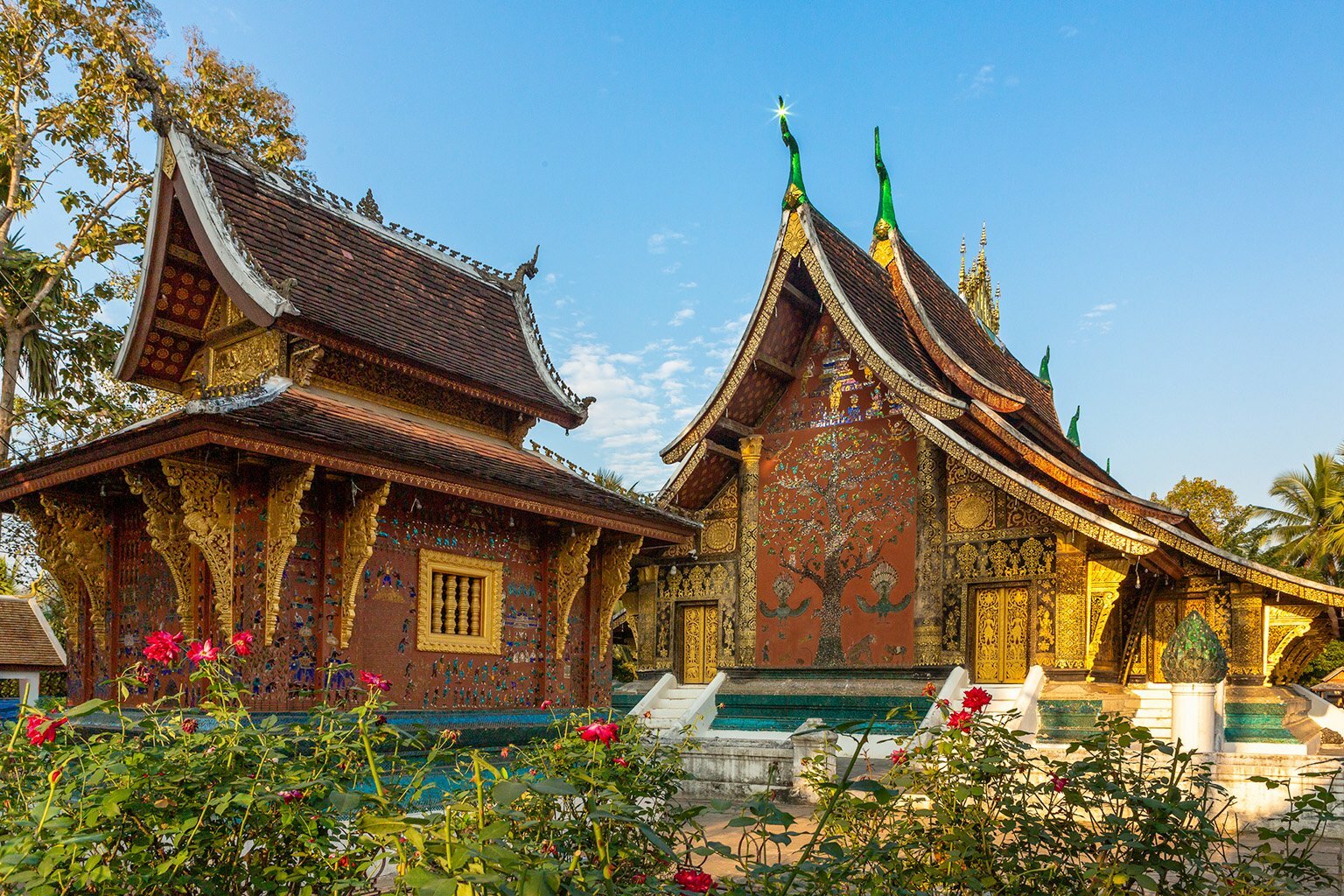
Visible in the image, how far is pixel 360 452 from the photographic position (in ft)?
24.3

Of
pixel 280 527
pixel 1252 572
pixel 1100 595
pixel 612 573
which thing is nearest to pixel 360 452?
pixel 280 527

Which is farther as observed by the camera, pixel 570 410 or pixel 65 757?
pixel 570 410

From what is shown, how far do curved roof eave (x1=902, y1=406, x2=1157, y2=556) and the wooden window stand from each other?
5317 millimetres

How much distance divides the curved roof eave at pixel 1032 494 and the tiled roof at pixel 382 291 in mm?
4082

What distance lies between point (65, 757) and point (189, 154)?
23.8ft

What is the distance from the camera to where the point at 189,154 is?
8.60 meters

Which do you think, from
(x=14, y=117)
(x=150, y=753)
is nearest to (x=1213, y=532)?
(x=14, y=117)

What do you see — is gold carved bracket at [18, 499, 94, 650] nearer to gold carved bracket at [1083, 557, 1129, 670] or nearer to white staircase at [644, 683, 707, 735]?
white staircase at [644, 683, 707, 735]

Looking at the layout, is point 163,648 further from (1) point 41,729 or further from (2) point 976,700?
(2) point 976,700

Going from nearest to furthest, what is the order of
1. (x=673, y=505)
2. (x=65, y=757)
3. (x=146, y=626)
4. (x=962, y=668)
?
1. (x=65, y=757)
2. (x=146, y=626)
3. (x=962, y=668)
4. (x=673, y=505)

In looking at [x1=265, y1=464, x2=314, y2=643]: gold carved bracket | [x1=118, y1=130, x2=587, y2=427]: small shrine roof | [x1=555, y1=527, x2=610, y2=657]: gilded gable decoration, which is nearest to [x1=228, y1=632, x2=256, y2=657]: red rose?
[x1=265, y1=464, x2=314, y2=643]: gold carved bracket

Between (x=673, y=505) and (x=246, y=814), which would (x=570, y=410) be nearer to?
(x=673, y=505)

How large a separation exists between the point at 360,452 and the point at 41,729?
474 cm

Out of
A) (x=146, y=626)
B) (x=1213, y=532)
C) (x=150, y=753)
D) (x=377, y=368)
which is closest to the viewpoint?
(x=150, y=753)
